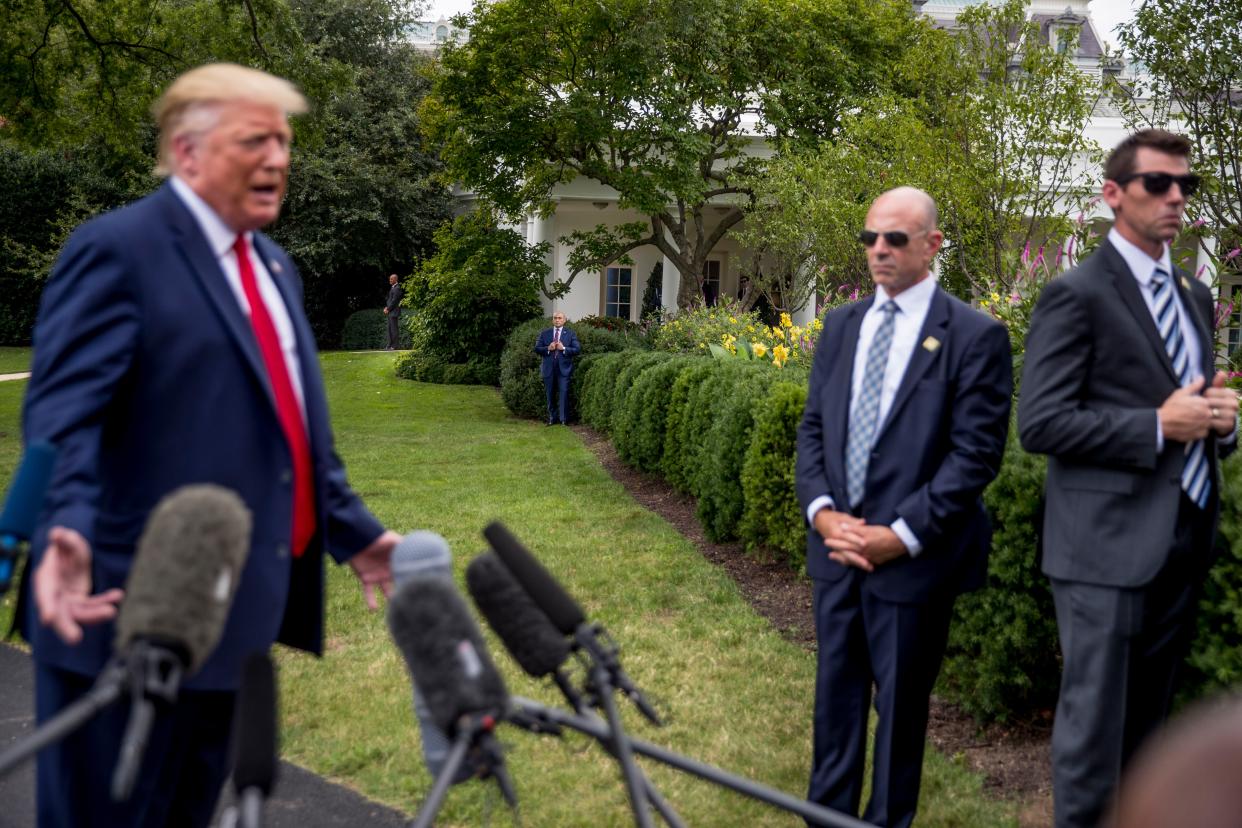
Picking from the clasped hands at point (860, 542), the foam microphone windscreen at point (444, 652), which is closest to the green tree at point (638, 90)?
the clasped hands at point (860, 542)

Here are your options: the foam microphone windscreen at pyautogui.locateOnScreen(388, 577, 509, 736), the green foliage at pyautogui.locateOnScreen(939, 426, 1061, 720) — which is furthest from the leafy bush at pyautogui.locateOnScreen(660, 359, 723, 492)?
the foam microphone windscreen at pyautogui.locateOnScreen(388, 577, 509, 736)

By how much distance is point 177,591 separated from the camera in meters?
1.81

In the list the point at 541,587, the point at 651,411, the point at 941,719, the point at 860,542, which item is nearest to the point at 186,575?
the point at 541,587

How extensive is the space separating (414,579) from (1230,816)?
1360 millimetres

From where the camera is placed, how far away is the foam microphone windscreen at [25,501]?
2.20m

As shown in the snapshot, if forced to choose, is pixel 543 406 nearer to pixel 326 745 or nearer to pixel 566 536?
pixel 566 536

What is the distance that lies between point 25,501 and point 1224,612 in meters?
3.58

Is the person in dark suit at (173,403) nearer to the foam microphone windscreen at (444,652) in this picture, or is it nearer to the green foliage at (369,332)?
the foam microphone windscreen at (444,652)

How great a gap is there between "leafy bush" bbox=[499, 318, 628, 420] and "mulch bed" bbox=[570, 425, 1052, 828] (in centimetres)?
813

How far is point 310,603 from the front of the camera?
9.68 feet

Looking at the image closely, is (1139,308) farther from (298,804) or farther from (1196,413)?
(298,804)

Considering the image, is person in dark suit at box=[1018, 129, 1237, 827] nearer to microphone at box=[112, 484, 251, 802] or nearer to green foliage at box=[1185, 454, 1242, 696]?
green foliage at box=[1185, 454, 1242, 696]

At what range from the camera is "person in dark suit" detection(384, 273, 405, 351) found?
3459 centimetres

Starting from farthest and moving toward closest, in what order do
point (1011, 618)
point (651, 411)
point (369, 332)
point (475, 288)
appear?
point (369, 332) → point (475, 288) → point (651, 411) → point (1011, 618)
